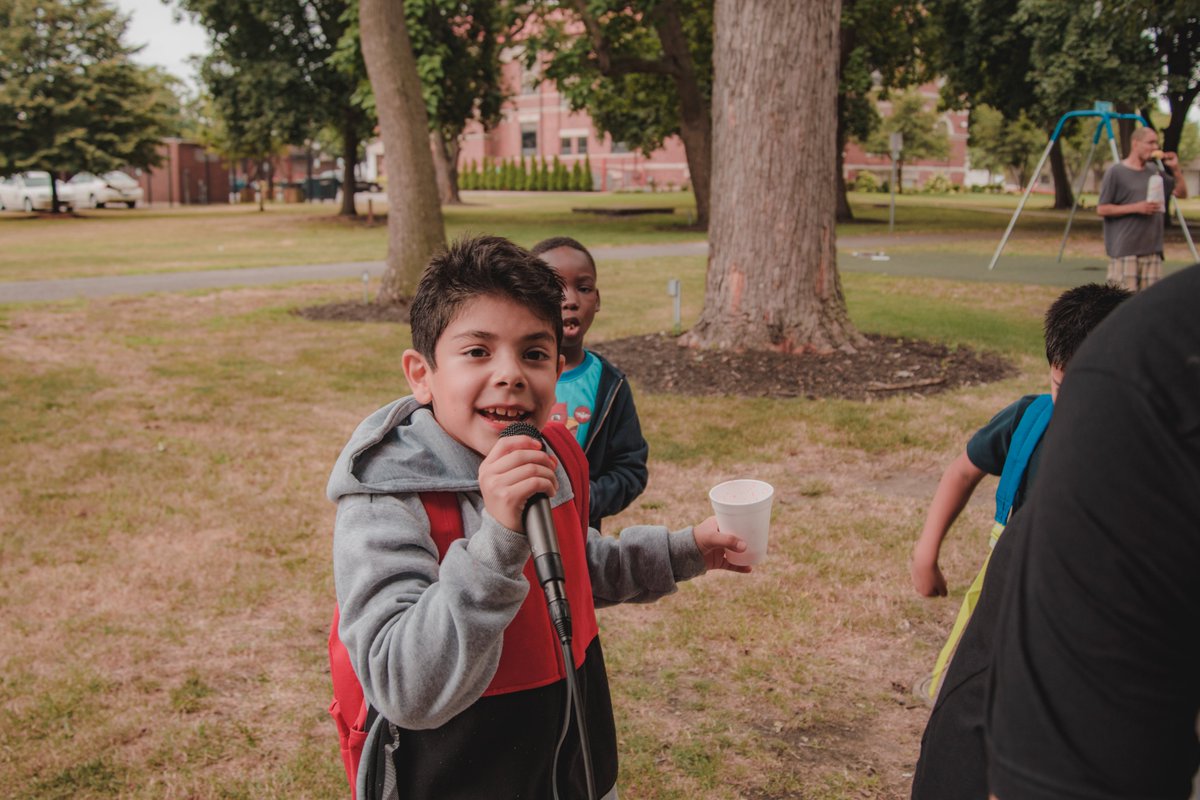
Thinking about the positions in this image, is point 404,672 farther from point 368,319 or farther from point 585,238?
point 585,238

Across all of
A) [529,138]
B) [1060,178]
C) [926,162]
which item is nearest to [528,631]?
[1060,178]

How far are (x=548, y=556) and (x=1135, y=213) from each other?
10266 mm

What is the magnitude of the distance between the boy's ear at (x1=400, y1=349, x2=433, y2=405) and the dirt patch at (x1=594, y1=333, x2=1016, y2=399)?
6499 mm

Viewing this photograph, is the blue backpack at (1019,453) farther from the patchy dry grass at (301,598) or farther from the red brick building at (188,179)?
the red brick building at (188,179)

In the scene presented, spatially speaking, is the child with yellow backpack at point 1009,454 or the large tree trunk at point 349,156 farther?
the large tree trunk at point 349,156

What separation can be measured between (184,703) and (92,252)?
70.1 ft

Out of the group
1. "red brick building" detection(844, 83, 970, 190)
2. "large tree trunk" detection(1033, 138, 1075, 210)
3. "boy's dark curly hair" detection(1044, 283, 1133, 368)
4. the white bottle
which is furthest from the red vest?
"red brick building" detection(844, 83, 970, 190)

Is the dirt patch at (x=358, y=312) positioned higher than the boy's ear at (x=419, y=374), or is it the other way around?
the boy's ear at (x=419, y=374)

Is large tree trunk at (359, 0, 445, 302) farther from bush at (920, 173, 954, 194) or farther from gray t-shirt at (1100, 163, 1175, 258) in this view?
bush at (920, 173, 954, 194)

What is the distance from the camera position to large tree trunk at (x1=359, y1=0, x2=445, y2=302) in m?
12.6

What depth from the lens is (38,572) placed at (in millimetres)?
5164

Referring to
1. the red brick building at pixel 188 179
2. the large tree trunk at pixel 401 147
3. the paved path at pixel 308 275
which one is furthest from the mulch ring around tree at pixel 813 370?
the red brick building at pixel 188 179

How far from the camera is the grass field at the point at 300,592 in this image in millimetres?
3576

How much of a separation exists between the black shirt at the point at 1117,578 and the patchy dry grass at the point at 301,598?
2670 mm
